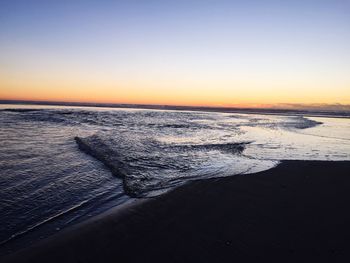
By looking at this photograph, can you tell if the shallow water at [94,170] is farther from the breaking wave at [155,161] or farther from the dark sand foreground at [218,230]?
the dark sand foreground at [218,230]

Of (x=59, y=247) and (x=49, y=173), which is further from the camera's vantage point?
(x=49, y=173)

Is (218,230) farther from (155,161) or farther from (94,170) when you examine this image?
(155,161)

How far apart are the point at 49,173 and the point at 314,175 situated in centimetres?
705

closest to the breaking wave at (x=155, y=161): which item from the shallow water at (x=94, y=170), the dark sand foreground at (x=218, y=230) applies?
the shallow water at (x=94, y=170)

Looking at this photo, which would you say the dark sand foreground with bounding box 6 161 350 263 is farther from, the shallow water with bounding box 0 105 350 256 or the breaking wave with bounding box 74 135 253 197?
the breaking wave with bounding box 74 135 253 197

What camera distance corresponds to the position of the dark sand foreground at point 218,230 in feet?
11.4

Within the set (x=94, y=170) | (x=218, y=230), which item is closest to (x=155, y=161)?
(x=94, y=170)

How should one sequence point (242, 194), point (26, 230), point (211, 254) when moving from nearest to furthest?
point (211, 254) < point (26, 230) < point (242, 194)

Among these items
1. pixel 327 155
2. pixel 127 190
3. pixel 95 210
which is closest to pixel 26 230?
pixel 95 210

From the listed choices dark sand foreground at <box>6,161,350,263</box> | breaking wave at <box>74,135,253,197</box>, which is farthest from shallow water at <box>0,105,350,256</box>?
dark sand foreground at <box>6,161,350,263</box>

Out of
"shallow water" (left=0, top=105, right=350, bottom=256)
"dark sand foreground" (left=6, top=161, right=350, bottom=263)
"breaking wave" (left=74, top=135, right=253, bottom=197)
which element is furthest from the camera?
"breaking wave" (left=74, top=135, right=253, bottom=197)

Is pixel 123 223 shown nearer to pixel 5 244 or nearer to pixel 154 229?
pixel 154 229

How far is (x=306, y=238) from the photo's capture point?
3.94 meters

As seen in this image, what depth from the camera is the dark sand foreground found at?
3473 millimetres
